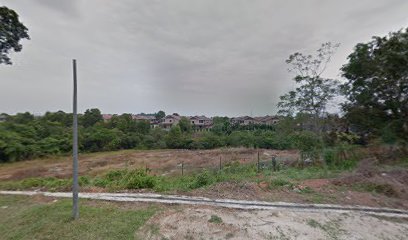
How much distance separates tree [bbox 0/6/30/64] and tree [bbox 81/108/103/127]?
3130 cm

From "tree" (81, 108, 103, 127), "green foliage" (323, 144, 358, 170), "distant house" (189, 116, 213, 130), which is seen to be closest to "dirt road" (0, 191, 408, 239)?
"green foliage" (323, 144, 358, 170)

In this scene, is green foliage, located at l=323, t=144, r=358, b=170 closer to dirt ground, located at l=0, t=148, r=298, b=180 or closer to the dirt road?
dirt ground, located at l=0, t=148, r=298, b=180

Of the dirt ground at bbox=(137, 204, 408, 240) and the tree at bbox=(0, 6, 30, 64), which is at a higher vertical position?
the tree at bbox=(0, 6, 30, 64)

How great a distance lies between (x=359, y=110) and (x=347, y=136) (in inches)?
68.7

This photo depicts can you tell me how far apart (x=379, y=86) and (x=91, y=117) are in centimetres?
4390

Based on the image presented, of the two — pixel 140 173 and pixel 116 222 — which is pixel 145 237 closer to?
pixel 116 222

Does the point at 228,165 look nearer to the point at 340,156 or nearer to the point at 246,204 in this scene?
the point at 340,156

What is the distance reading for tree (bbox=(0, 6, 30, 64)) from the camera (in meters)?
11.2

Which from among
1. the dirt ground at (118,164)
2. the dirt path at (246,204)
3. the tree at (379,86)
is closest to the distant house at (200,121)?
the dirt ground at (118,164)

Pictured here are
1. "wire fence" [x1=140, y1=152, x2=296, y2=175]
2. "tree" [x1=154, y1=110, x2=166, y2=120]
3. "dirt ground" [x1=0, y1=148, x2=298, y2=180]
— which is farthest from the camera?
"tree" [x1=154, y1=110, x2=166, y2=120]

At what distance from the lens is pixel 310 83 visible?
9789 millimetres

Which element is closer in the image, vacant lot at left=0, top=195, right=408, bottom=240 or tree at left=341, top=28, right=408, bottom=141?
vacant lot at left=0, top=195, right=408, bottom=240

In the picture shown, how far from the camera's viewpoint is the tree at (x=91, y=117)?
4097 cm

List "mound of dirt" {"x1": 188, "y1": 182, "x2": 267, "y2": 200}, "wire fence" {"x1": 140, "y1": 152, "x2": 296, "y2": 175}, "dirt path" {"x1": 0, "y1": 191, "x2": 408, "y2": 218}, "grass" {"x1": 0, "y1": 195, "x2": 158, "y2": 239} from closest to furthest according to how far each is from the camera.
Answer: "grass" {"x1": 0, "y1": 195, "x2": 158, "y2": 239} → "dirt path" {"x1": 0, "y1": 191, "x2": 408, "y2": 218} → "mound of dirt" {"x1": 188, "y1": 182, "x2": 267, "y2": 200} → "wire fence" {"x1": 140, "y1": 152, "x2": 296, "y2": 175}
